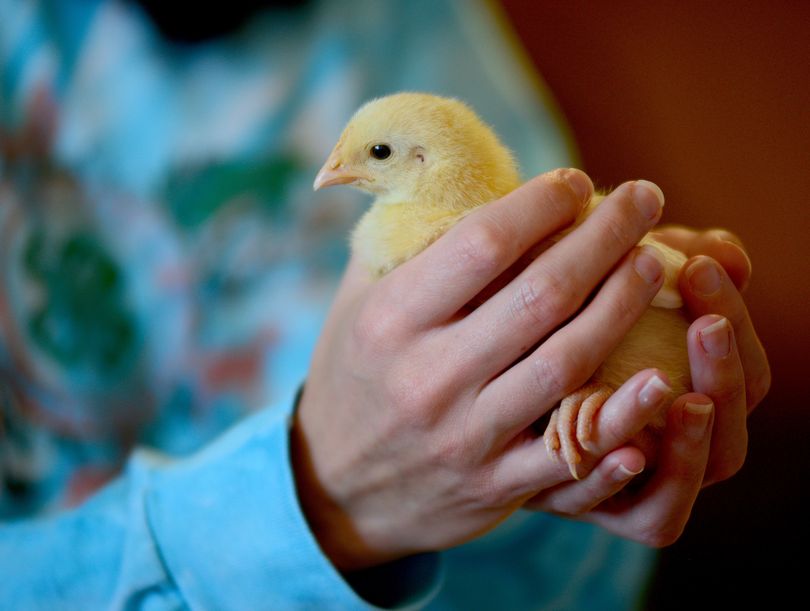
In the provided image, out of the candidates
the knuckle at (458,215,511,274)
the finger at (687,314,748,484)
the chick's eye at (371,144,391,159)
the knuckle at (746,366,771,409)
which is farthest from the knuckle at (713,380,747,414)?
the chick's eye at (371,144,391,159)

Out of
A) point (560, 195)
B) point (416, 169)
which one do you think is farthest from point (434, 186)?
point (560, 195)

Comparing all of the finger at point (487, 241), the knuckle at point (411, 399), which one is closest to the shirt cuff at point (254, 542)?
the knuckle at point (411, 399)

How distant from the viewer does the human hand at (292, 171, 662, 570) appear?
59 cm

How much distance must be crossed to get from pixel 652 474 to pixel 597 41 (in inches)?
17.6

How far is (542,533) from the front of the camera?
1161 mm

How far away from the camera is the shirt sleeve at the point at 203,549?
2.63 ft

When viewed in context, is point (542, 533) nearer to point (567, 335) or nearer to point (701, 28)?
point (567, 335)

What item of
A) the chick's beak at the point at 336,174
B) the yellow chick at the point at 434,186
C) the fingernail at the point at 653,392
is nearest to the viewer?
the fingernail at the point at 653,392

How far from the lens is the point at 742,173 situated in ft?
2.28

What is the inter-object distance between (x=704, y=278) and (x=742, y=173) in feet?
0.43

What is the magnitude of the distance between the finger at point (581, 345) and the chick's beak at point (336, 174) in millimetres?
259

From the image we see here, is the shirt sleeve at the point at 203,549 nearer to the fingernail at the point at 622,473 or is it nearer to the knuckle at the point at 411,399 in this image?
the knuckle at the point at 411,399

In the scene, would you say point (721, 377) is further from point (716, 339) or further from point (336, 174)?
point (336, 174)

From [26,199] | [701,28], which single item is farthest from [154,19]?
[701,28]
